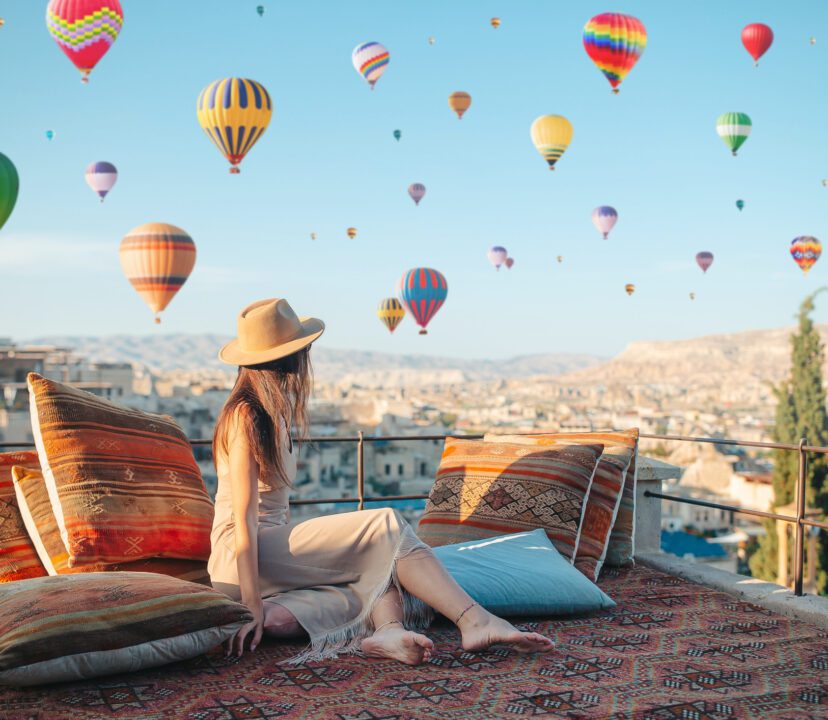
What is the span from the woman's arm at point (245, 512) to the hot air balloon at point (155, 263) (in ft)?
51.0

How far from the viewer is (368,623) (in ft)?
8.04

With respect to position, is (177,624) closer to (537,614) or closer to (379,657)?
(379,657)

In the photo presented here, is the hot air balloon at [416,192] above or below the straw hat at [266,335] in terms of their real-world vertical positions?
above

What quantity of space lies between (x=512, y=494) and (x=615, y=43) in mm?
15489

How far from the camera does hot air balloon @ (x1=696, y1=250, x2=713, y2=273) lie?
3144 centimetres

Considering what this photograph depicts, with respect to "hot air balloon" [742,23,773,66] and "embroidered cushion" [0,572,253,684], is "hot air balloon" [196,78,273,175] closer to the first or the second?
"hot air balloon" [742,23,773,66]

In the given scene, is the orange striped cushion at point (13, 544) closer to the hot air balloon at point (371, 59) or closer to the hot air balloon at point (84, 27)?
the hot air balloon at point (84, 27)

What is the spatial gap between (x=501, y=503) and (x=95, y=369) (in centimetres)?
5071

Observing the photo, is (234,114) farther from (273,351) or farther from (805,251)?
(805,251)

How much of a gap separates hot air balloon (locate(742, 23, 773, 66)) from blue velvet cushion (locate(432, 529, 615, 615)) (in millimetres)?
22674

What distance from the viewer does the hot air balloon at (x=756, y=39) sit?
2259cm

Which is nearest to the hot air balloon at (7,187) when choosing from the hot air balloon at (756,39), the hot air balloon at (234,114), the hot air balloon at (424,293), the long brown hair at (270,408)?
the hot air balloon at (234,114)

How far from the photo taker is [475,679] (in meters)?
2.15

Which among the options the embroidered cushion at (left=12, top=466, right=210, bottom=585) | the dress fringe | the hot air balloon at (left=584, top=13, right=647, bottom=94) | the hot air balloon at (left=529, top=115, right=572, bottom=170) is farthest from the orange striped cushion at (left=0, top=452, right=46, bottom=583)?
the hot air balloon at (left=529, top=115, right=572, bottom=170)
